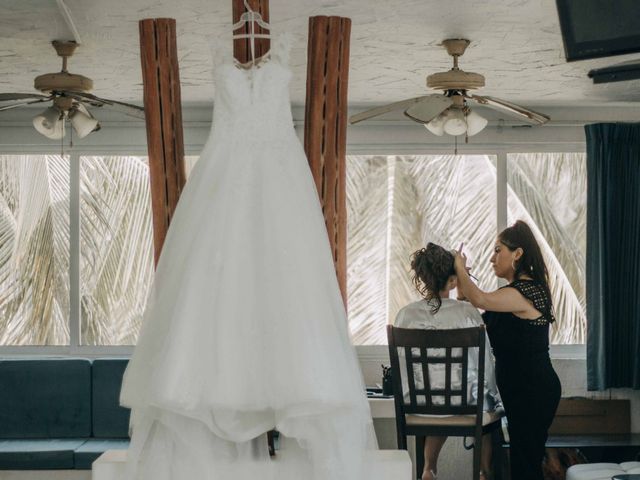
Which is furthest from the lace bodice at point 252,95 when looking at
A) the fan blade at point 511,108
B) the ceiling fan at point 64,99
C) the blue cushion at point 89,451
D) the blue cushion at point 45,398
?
the blue cushion at point 45,398

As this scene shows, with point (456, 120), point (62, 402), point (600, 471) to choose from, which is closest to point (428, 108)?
point (456, 120)

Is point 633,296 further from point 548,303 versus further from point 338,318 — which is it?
point 338,318

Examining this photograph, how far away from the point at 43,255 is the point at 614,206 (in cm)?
406

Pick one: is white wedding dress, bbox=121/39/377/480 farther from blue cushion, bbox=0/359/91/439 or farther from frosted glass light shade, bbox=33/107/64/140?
blue cushion, bbox=0/359/91/439

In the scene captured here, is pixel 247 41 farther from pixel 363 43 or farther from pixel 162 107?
pixel 363 43

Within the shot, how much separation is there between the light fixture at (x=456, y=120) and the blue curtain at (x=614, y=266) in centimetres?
203

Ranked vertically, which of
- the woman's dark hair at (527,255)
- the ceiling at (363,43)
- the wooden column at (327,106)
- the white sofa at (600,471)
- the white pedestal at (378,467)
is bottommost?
the white sofa at (600,471)

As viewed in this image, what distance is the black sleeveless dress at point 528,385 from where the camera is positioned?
14.0 feet

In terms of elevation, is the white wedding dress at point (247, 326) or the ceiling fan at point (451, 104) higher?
the ceiling fan at point (451, 104)

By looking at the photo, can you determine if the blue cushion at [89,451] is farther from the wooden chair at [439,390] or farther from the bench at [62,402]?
the wooden chair at [439,390]

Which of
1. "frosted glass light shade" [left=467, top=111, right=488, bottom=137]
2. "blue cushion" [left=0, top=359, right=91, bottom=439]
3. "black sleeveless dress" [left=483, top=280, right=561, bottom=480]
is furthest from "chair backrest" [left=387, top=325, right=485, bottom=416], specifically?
→ "blue cushion" [left=0, top=359, right=91, bottom=439]

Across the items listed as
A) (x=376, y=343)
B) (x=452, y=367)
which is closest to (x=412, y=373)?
(x=452, y=367)

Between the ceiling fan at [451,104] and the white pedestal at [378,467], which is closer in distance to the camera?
the white pedestal at [378,467]

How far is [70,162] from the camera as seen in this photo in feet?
20.9
